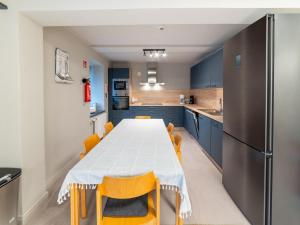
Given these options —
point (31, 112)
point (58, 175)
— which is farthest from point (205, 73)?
point (31, 112)

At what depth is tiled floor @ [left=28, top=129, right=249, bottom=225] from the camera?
220cm

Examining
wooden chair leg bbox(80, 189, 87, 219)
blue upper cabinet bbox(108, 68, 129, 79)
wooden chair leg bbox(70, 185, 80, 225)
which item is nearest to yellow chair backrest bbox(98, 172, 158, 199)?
wooden chair leg bbox(70, 185, 80, 225)

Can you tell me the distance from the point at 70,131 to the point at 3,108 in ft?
5.49

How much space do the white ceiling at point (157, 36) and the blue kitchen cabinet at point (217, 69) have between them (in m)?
0.28

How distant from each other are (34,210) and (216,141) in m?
2.82

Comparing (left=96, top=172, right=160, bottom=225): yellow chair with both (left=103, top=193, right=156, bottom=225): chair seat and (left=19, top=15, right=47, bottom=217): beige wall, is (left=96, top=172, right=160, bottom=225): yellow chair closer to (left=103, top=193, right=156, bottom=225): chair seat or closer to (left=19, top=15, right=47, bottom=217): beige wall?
(left=103, top=193, right=156, bottom=225): chair seat

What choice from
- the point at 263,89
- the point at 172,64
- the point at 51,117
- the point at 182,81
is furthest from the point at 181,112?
the point at 263,89

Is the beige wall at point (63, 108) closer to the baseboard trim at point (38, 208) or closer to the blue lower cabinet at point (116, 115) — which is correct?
the baseboard trim at point (38, 208)

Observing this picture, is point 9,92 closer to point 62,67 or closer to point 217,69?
point 62,67

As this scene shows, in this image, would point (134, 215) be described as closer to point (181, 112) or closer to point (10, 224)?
point (10, 224)

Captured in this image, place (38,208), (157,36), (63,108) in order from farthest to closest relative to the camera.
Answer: (157,36) → (63,108) → (38,208)

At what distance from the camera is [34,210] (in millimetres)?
2309

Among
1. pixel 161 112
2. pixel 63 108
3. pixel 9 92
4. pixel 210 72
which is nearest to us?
pixel 9 92

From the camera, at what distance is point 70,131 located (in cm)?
370
